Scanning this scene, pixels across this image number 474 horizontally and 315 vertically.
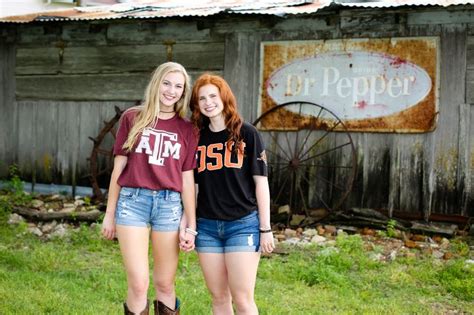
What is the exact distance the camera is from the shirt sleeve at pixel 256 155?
12.2 feet

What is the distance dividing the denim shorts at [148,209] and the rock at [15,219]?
19.0 ft

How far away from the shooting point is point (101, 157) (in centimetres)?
1070

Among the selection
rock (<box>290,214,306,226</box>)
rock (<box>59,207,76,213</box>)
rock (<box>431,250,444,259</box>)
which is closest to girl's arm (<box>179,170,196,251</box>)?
rock (<box>431,250,444,259</box>)

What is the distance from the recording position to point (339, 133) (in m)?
9.10

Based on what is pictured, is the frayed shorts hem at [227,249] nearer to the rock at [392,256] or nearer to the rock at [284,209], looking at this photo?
the rock at [392,256]

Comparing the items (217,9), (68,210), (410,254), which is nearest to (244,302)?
(410,254)

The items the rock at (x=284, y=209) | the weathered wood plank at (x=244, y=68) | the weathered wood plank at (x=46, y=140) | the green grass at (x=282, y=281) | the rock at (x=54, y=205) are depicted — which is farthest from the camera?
the weathered wood plank at (x=46, y=140)

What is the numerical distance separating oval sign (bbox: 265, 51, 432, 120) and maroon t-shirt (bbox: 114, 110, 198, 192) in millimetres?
5482

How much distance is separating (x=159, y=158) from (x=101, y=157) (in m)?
7.18

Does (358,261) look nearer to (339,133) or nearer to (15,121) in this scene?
(339,133)

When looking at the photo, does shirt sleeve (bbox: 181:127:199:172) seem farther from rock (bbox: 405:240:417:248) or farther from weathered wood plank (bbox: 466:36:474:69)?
weathered wood plank (bbox: 466:36:474:69)

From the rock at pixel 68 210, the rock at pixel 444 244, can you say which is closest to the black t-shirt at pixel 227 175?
the rock at pixel 444 244

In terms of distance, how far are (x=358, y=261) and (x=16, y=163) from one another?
713cm

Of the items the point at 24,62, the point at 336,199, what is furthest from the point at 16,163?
the point at 336,199
